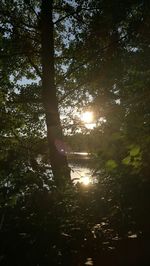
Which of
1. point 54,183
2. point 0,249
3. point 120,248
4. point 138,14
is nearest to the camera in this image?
point 0,249

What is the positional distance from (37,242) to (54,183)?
1323mm

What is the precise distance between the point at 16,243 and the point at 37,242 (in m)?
0.20

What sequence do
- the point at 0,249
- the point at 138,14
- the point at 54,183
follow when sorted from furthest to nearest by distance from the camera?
1. the point at 138,14
2. the point at 54,183
3. the point at 0,249

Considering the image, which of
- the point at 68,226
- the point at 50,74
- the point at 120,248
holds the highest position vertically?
the point at 50,74

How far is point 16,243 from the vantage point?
11.0 ft

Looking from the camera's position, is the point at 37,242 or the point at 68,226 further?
the point at 68,226

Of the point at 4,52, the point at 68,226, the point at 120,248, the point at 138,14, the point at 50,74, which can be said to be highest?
the point at 138,14

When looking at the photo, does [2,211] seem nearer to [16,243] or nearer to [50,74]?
[16,243]

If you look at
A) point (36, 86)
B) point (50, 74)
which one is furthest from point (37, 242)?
point (36, 86)

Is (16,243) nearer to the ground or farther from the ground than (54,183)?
nearer to the ground

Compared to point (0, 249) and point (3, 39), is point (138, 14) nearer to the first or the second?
point (3, 39)

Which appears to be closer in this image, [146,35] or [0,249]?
[0,249]

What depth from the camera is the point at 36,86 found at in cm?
1572

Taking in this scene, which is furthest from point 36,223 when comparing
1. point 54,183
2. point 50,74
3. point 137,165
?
point 50,74
